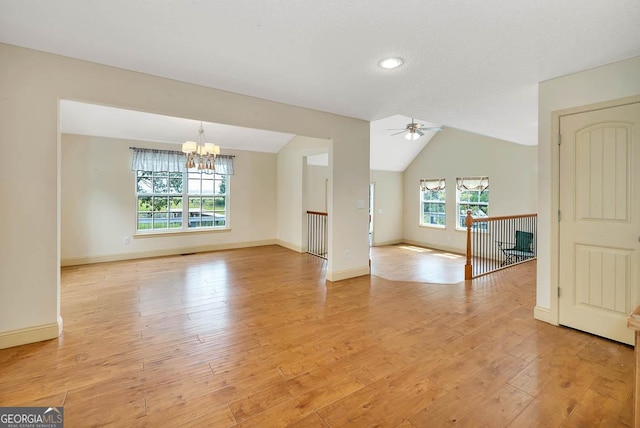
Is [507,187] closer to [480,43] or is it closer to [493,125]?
[493,125]

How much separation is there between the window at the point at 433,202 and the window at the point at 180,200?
18.8ft

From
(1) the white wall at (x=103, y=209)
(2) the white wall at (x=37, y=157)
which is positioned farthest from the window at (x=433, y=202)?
(2) the white wall at (x=37, y=157)

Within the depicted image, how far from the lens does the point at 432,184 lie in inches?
332

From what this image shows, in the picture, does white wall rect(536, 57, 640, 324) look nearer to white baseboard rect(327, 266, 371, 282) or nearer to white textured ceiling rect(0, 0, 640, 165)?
white textured ceiling rect(0, 0, 640, 165)

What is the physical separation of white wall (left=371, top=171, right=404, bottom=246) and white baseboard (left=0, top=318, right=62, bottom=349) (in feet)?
24.1

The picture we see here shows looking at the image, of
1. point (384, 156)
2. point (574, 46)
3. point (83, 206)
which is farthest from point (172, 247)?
point (574, 46)

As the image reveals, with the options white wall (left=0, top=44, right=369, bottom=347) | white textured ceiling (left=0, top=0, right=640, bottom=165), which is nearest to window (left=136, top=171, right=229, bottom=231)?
white wall (left=0, top=44, right=369, bottom=347)

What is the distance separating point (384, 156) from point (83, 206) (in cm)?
696

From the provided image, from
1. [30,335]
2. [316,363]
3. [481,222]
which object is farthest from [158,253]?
[481,222]

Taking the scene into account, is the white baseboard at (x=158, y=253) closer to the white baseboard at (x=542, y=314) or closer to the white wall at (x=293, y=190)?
the white wall at (x=293, y=190)

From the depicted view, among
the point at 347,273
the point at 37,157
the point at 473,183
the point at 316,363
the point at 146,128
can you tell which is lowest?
the point at 316,363

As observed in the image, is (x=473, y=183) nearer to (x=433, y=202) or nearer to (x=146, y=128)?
(x=433, y=202)

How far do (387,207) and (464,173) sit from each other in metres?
2.35

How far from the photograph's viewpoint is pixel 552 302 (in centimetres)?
295
